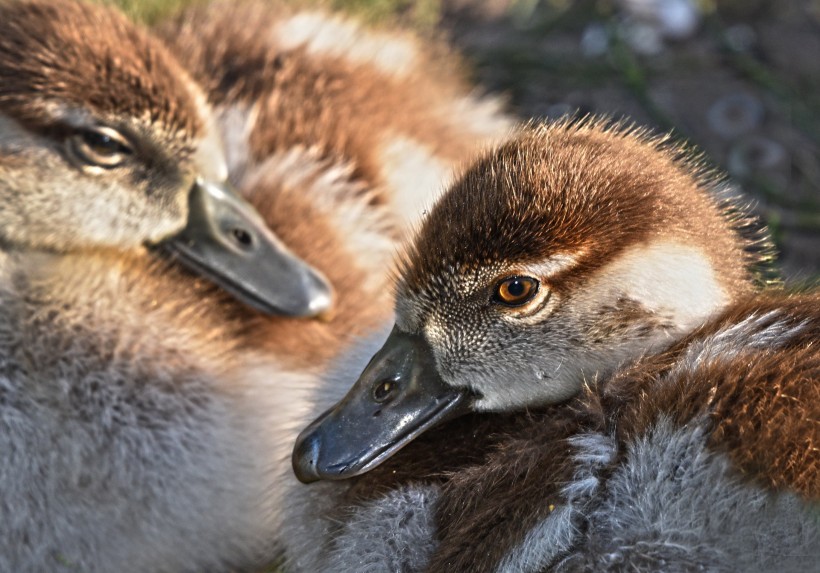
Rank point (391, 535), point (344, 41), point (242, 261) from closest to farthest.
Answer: point (391, 535) < point (242, 261) < point (344, 41)

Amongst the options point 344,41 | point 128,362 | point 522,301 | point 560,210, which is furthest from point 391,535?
point 344,41

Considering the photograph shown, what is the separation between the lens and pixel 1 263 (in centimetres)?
223

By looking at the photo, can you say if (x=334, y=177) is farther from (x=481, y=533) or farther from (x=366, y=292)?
(x=481, y=533)

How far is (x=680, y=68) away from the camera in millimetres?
3742

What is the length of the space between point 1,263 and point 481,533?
1.12m

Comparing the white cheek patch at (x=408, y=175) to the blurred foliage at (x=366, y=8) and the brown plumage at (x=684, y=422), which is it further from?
the brown plumage at (x=684, y=422)

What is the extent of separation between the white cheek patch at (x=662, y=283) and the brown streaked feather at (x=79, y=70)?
101 centimetres

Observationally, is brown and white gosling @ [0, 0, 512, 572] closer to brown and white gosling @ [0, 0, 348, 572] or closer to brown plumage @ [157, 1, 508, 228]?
brown and white gosling @ [0, 0, 348, 572]

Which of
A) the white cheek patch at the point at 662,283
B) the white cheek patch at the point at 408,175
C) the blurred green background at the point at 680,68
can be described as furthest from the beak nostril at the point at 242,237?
the blurred green background at the point at 680,68

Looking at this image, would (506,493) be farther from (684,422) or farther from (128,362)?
(128,362)

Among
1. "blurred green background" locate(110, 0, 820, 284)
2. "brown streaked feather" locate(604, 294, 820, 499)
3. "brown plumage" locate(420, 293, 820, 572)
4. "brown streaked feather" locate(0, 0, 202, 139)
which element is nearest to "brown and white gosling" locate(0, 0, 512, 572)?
"brown streaked feather" locate(0, 0, 202, 139)

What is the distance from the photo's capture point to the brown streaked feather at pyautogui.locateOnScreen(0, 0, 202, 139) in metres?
2.21

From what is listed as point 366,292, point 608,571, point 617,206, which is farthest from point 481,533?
point 366,292

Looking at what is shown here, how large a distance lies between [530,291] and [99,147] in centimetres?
98
